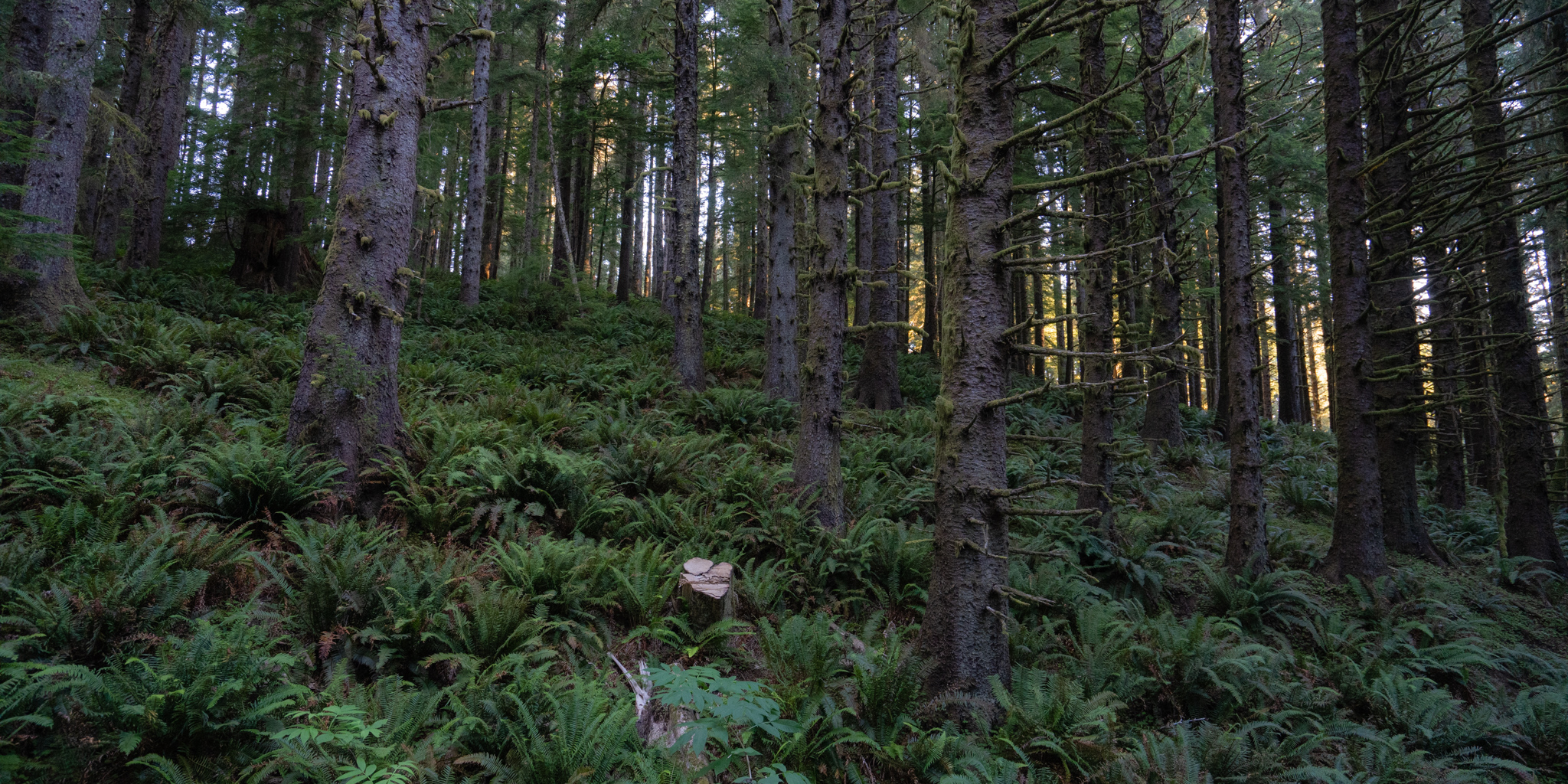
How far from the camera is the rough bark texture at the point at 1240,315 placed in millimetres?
6516

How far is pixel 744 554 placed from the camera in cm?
638

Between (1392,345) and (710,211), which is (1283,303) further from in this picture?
(710,211)

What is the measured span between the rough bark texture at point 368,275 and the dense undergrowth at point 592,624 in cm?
37

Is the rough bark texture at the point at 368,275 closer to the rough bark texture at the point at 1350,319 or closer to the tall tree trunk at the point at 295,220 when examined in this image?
the tall tree trunk at the point at 295,220

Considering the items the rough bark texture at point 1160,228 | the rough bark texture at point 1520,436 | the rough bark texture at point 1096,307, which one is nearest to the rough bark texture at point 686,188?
the rough bark texture at point 1096,307

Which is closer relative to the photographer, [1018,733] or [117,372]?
[1018,733]

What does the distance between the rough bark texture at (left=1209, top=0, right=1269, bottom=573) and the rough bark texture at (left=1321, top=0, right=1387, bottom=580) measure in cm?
105

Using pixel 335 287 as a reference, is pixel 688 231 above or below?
above

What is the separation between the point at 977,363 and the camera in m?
3.91

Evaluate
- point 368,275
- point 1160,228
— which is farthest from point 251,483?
point 1160,228

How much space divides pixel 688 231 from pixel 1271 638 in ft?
34.8

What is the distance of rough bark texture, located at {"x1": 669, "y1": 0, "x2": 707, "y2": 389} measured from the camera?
12.2 meters

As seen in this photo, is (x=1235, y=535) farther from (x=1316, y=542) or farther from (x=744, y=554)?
(x=744, y=554)

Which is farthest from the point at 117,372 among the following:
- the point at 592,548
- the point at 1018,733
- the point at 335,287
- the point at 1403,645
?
the point at 1403,645
